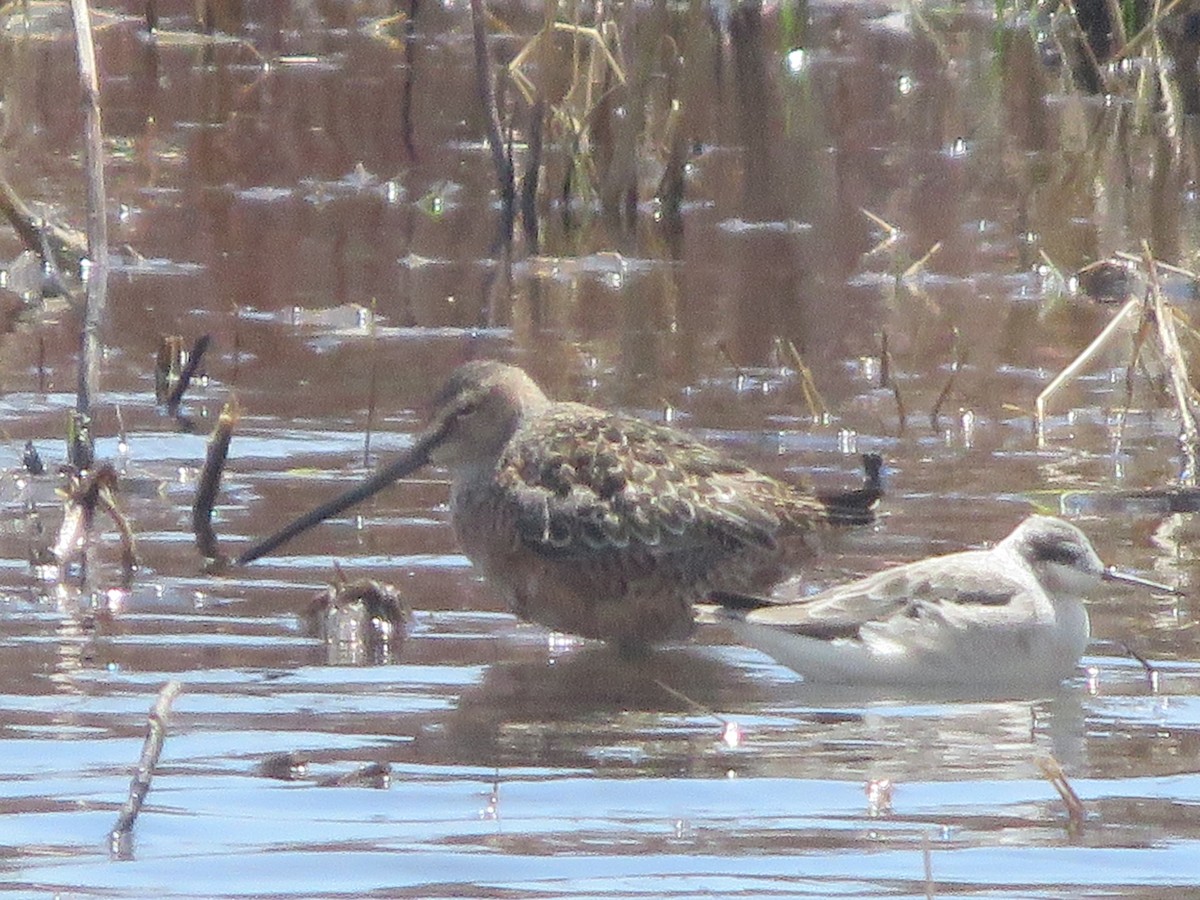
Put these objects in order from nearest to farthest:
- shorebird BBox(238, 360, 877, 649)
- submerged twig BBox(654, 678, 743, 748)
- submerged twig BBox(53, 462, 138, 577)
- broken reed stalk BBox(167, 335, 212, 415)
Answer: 1. submerged twig BBox(654, 678, 743, 748)
2. shorebird BBox(238, 360, 877, 649)
3. submerged twig BBox(53, 462, 138, 577)
4. broken reed stalk BBox(167, 335, 212, 415)

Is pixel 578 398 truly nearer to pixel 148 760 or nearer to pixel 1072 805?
pixel 1072 805

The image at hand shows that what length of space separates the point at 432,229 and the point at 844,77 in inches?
237

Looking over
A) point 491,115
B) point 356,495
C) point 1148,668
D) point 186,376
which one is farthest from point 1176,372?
point 491,115

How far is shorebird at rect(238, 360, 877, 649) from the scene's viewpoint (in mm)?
6797

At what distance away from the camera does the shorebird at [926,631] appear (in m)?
6.42

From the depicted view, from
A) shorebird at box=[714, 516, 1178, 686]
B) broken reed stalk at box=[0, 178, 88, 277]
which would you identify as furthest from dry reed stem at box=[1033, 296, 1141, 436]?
broken reed stalk at box=[0, 178, 88, 277]

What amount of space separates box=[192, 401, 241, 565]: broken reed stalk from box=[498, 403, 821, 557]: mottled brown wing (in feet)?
2.52

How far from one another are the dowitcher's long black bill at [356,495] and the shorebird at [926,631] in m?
1.16

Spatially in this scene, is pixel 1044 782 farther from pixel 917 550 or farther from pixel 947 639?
pixel 917 550

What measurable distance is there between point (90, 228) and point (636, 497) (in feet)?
6.24

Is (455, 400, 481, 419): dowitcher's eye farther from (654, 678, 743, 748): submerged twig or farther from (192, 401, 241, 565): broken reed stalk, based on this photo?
(654, 678, 743, 748): submerged twig

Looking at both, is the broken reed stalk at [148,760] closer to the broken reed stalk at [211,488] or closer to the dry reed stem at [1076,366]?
the broken reed stalk at [211,488]

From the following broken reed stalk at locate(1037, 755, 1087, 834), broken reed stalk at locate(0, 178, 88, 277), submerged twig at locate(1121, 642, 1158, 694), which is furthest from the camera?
broken reed stalk at locate(0, 178, 88, 277)

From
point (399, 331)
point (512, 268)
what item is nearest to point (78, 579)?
point (399, 331)
